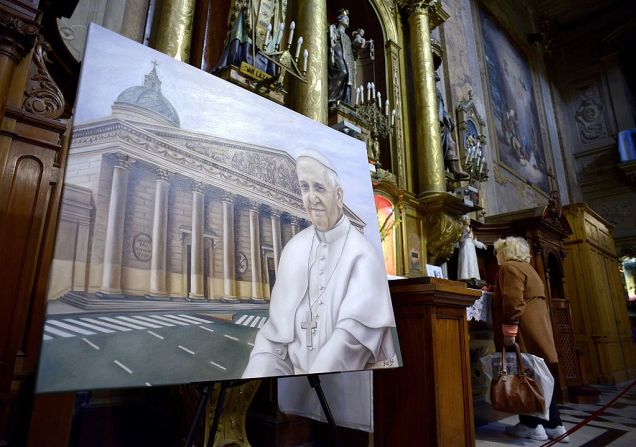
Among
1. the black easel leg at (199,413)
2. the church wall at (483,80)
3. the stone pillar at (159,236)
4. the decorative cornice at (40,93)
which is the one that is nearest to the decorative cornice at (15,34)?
the decorative cornice at (40,93)

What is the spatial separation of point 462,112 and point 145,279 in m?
6.82

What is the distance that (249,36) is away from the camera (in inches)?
122

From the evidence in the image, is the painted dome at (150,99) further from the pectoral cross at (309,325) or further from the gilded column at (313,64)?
the gilded column at (313,64)

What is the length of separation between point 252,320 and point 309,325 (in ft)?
0.76

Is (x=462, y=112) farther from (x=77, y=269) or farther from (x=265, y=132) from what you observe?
(x=77, y=269)

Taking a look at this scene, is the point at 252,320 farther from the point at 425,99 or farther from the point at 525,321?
the point at 425,99

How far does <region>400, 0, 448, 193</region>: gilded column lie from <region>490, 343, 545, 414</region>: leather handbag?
262 centimetres

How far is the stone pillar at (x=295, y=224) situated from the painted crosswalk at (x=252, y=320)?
15.1 inches

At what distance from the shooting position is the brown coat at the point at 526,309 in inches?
117

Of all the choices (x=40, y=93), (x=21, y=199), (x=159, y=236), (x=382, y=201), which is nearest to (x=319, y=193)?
(x=159, y=236)

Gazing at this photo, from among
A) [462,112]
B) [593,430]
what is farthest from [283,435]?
[462,112]

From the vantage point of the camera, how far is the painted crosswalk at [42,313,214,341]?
3.22ft

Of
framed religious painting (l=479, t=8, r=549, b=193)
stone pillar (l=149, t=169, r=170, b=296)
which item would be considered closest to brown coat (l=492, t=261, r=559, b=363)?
stone pillar (l=149, t=169, r=170, b=296)

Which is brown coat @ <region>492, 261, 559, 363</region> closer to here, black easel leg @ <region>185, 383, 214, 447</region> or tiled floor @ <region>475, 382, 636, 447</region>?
tiled floor @ <region>475, 382, 636, 447</region>
